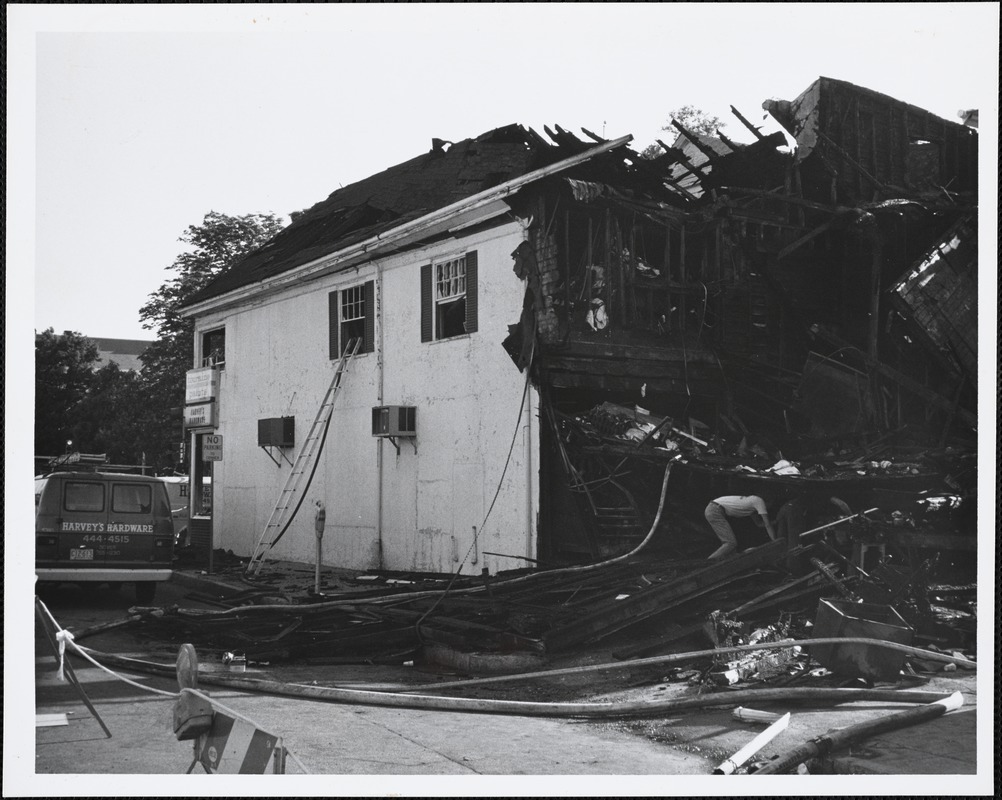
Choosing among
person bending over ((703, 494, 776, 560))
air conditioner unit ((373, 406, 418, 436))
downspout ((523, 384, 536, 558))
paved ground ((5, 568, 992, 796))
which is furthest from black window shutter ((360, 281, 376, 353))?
paved ground ((5, 568, 992, 796))

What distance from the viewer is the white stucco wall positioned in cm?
1264

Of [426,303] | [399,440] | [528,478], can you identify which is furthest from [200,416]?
[528,478]

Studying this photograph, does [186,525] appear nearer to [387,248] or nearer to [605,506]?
[387,248]

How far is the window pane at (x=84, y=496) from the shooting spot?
38.0ft

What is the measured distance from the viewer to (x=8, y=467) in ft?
22.6

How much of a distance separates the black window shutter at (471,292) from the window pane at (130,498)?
4632 mm

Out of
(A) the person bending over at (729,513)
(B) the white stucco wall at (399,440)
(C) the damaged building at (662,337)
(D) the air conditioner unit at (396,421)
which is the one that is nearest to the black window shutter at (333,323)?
(B) the white stucco wall at (399,440)

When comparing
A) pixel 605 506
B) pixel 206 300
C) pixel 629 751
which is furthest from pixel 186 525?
pixel 629 751

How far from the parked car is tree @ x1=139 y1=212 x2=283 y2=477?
2.53 m

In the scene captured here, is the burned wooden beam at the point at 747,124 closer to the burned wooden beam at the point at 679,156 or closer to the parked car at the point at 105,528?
the burned wooden beam at the point at 679,156

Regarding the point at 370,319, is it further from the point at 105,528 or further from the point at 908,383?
the point at 908,383

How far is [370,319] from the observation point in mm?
15484

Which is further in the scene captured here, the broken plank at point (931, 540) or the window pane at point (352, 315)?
the window pane at point (352, 315)

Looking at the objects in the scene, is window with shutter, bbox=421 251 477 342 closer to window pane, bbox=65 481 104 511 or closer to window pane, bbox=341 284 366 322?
window pane, bbox=341 284 366 322
